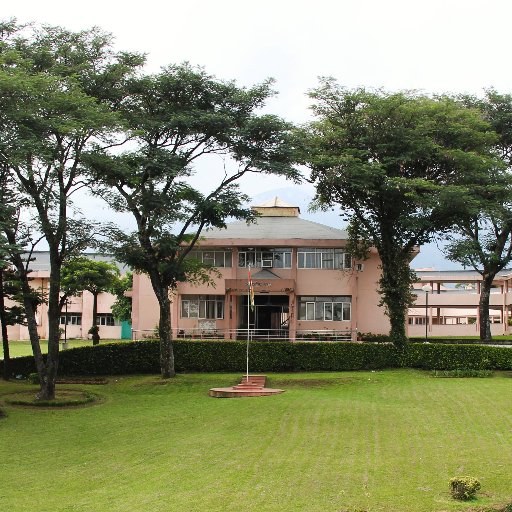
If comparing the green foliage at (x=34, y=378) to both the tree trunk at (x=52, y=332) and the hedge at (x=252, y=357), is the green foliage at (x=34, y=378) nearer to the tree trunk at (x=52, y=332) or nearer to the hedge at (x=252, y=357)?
the hedge at (x=252, y=357)

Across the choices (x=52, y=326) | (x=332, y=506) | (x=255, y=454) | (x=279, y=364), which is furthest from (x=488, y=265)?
(x=332, y=506)

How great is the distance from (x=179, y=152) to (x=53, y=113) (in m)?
7.42

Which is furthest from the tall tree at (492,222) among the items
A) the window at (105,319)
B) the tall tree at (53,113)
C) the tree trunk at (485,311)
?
the window at (105,319)

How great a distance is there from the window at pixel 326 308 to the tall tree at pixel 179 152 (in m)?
10.6

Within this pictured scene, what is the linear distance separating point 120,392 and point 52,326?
157 inches

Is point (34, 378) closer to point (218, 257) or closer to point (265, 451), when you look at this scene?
point (218, 257)

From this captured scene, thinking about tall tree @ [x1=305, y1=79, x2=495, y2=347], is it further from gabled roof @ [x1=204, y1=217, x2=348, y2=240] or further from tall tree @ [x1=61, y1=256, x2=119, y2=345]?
tall tree @ [x1=61, y1=256, x2=119, y2=345]

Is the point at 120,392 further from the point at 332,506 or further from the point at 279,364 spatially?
the point at 332,506

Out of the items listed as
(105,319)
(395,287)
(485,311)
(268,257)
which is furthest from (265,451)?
(105,319)

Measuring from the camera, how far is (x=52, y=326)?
21.9 metres

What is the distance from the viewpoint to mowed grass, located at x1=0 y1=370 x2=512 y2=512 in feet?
32.6

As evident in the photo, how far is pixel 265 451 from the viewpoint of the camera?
13.2 meters

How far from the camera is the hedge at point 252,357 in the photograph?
2836cm

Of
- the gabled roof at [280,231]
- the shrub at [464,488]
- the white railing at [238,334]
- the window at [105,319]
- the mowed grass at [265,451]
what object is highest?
the gabled roof at [280,231]
